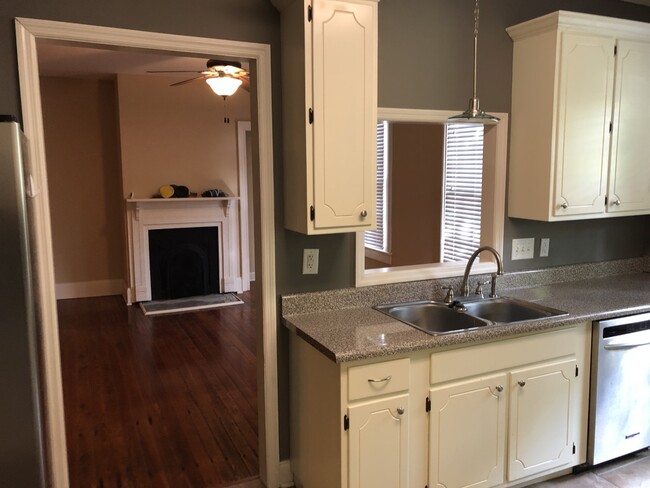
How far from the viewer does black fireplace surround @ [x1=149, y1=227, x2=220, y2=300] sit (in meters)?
6.49

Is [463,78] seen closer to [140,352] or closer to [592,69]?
[592,69]

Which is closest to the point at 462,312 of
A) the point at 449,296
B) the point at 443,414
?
the point at 449,296

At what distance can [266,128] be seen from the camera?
8.10 ft

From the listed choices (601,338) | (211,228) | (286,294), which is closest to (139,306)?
(211,228)

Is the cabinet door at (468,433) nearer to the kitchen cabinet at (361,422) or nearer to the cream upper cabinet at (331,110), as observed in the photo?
the kitchen cabinet at (361,422)

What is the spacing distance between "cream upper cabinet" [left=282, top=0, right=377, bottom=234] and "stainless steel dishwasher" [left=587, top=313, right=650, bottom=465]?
135cm

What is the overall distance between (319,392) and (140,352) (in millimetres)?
2887

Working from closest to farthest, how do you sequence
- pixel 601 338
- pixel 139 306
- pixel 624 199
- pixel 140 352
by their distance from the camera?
pixel 601 338 < pixel 624 199 < pixel 140 352 < pixel 139 306

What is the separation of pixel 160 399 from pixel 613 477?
110 inches

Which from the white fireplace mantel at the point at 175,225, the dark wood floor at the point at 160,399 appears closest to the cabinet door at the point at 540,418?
the dark wood floor at the point at 160,399

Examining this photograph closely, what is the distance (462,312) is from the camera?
A: 2723 mm

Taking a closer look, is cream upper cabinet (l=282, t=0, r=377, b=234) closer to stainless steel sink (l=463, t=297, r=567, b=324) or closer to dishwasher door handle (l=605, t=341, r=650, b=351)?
stainless steel sink (l=463, t=297, r=567, b=324)

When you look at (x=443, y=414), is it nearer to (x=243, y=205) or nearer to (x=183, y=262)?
(x=183, y=262)

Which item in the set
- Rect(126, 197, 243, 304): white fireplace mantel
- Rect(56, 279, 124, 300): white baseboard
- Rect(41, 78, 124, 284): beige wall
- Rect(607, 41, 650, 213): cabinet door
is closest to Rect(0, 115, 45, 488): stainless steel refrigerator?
Rect(607, 41, 650, 213): cabinet door
